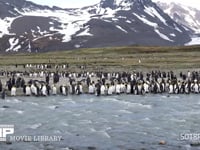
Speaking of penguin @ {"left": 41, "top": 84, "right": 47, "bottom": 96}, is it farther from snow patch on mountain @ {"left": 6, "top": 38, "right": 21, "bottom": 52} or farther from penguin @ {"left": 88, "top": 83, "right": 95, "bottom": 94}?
snow patch on mountain @ {"left": 6, "top": 38, "right": 21, "bottom": 52}

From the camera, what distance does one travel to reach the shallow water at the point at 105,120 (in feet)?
78.2

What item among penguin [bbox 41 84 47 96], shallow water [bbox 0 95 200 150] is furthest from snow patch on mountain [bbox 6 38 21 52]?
shallow water [bbox 0 95 200 150]

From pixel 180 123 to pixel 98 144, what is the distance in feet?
23.6

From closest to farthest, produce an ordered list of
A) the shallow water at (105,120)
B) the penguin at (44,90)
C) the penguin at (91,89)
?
the shallow water at (105,120)
the penguin at (44,90)
the penguin at (91,89)

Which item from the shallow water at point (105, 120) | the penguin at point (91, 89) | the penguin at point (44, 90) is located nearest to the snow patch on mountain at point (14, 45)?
the penguin at point (91, 89)

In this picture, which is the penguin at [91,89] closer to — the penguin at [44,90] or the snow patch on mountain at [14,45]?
the penguin at [44,90]

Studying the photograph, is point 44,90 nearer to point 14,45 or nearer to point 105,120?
point 105,120

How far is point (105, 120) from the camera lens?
3020 cm

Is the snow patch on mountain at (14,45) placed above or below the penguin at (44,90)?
above

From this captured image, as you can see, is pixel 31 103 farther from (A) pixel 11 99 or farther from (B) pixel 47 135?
(B) pixel 47 135

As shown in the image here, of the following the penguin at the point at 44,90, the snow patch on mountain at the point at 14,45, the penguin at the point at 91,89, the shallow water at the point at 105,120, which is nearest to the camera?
the shallow water at the point at 105,120

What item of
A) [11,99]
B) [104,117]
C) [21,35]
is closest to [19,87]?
[11,99]

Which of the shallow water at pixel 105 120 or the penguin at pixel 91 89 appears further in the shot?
the penguin at pixel 91 89

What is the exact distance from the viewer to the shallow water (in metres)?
23.8
